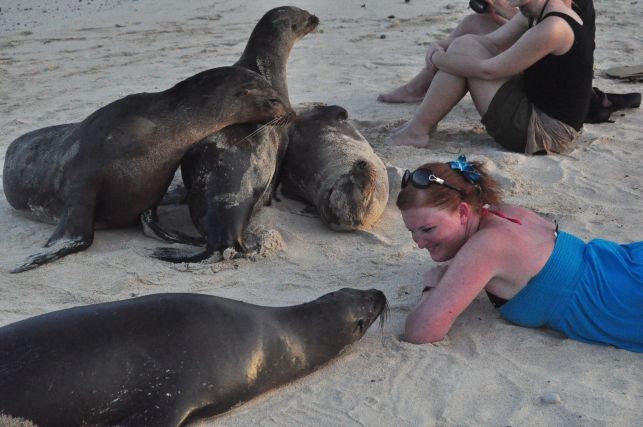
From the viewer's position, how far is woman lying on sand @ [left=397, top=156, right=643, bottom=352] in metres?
3.50

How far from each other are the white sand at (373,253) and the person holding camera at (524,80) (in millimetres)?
176

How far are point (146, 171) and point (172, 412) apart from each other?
2182 millimetres

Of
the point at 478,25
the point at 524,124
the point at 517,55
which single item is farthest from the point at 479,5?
the point at 524,124

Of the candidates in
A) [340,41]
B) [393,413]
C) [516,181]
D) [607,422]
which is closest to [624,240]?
[516,181]

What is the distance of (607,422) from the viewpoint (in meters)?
2.99

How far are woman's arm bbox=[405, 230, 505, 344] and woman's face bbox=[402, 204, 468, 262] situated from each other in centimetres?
8

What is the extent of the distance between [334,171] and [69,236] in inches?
62.5

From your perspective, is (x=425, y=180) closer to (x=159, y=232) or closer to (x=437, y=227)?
(x=437, y=227)

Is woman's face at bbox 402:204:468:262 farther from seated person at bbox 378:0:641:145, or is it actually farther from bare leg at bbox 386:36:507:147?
seated person at bbox 378:0:641:145

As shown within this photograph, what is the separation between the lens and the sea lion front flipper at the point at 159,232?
4.80 meters

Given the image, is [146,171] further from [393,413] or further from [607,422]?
[607,422]

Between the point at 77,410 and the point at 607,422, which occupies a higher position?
the point at 77,410

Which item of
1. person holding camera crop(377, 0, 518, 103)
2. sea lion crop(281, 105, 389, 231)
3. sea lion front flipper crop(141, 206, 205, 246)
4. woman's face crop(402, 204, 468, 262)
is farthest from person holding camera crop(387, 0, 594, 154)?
woman's face crop(402, 204, 468, 262)

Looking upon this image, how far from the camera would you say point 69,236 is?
461 cm
